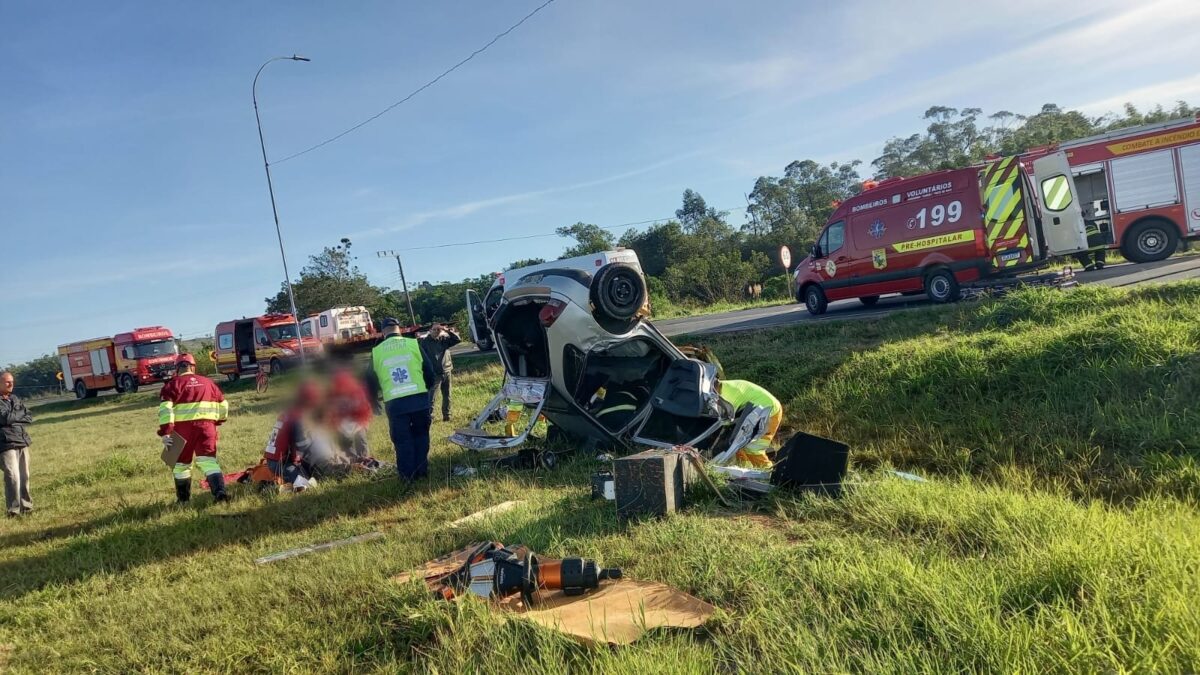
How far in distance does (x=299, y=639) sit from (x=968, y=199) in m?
11.9

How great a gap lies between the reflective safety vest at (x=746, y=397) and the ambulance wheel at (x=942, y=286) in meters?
7.49

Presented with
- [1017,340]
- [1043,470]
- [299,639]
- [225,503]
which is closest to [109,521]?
[225,503]

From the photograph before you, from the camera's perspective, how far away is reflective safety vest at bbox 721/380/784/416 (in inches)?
234

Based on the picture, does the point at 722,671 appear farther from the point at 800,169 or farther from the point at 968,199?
the point at 800,169

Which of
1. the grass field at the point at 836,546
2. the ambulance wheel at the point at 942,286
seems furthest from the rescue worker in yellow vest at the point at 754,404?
the ambulance wheel at the point at 942,286

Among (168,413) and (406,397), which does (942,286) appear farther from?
(168,413)

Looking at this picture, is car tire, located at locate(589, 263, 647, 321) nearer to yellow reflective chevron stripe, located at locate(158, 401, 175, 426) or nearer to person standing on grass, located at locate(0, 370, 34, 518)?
yellow reflective chevron stripe, located at locate(158, 401, 175, 426)

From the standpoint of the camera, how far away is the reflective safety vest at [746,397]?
5945mm

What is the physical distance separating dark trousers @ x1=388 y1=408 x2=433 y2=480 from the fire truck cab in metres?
20.5

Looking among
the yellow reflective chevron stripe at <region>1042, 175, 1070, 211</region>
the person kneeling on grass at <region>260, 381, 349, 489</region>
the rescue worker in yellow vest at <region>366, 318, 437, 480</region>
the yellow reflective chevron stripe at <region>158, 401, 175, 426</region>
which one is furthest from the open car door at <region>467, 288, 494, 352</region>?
the yellow reflective chevron stripe at <region>1042, 175, 1070, 211</region>

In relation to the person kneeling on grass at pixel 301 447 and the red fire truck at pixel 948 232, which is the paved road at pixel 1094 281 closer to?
the red fire truck at pixel 948 232

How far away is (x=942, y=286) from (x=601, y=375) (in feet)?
27.0

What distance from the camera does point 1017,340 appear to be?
22.8 ft

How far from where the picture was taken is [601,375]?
6602 mm
